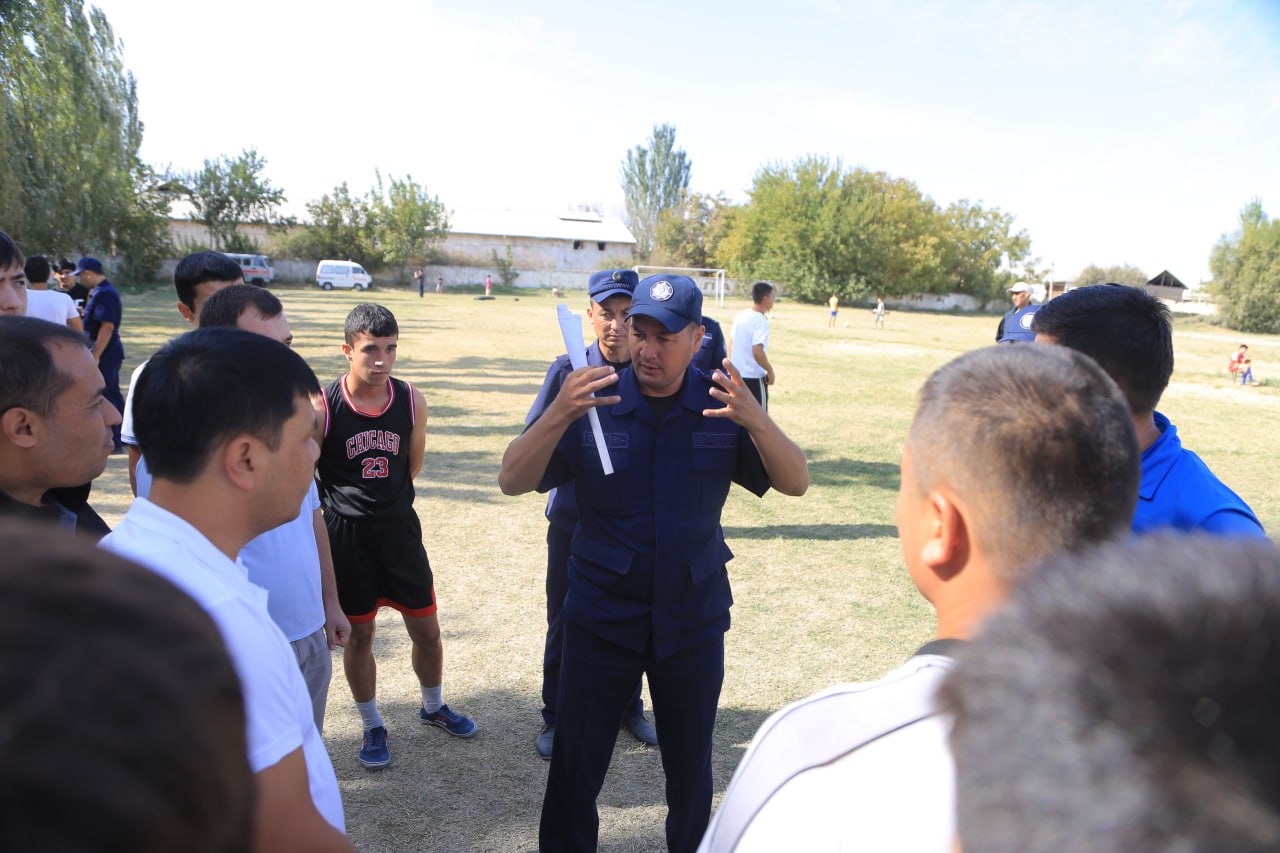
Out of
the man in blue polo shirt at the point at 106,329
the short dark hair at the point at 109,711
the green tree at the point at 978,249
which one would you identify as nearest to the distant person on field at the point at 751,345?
the man in blue polo shirt at the point at 106,329

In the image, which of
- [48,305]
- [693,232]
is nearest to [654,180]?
[693,232]

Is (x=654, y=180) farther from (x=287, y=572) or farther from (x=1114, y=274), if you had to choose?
(x=287, y=572)

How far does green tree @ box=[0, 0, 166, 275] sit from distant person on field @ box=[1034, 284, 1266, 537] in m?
22.7

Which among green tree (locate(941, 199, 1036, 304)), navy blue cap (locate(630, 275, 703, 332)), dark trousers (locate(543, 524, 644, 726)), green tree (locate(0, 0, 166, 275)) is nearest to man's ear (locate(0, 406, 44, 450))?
navy blue cap (locate(630, 275, 703, 332))

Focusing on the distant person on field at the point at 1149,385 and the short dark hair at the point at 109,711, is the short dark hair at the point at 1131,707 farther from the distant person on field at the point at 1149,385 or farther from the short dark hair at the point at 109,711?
the distant person on field at the point at 1149,385

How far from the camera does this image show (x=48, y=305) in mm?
6551

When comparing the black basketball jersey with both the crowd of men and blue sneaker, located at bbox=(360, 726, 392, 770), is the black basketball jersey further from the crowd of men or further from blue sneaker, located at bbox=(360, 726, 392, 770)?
blue sneaker, located at bbox=(360, 726, 392, 770)

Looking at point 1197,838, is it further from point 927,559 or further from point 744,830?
point 927,559

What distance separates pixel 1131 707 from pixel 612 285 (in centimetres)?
434

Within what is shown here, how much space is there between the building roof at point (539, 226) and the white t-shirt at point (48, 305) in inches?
2148

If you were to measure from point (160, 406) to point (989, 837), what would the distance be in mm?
1719

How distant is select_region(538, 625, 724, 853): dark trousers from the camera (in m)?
2.76

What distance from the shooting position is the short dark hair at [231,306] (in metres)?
3.26

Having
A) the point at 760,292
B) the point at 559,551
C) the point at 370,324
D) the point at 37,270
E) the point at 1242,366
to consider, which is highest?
the point at 760,292
